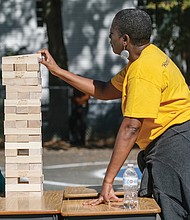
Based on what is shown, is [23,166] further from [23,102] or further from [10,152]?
[23,102]

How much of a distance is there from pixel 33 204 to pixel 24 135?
643mm

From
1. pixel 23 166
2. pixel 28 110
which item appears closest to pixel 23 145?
pixel 23 166

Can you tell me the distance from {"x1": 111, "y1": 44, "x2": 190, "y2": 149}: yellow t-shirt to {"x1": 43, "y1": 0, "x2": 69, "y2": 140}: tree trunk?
16.6 meters

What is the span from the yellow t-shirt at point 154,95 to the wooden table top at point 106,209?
1.61 ft

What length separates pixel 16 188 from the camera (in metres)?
5.68

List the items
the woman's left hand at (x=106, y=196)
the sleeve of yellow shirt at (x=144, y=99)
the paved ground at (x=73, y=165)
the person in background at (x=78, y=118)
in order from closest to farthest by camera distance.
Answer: the sleeve of yellow shirt at (x=144, y=99)
the woman's left hand at (x=106, y=196)
the paved ground at (x=73, y=165)
the person in background at (x=78, y=118)

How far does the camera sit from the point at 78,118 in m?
21.7

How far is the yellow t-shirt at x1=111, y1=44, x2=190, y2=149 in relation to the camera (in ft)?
16.4

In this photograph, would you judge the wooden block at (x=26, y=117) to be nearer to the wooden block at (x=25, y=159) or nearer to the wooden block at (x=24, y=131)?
the wooden block at (x=24, y=131)

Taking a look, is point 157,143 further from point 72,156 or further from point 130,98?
point 72,156

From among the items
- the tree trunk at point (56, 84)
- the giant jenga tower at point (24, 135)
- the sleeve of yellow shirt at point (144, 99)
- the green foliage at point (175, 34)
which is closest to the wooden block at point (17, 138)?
the giant jenga tower at point (24, 135)

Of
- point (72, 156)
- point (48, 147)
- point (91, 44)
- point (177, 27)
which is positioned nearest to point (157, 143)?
point (72, 156)

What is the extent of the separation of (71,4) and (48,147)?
24.9ft

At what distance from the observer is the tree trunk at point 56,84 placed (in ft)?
71.9
